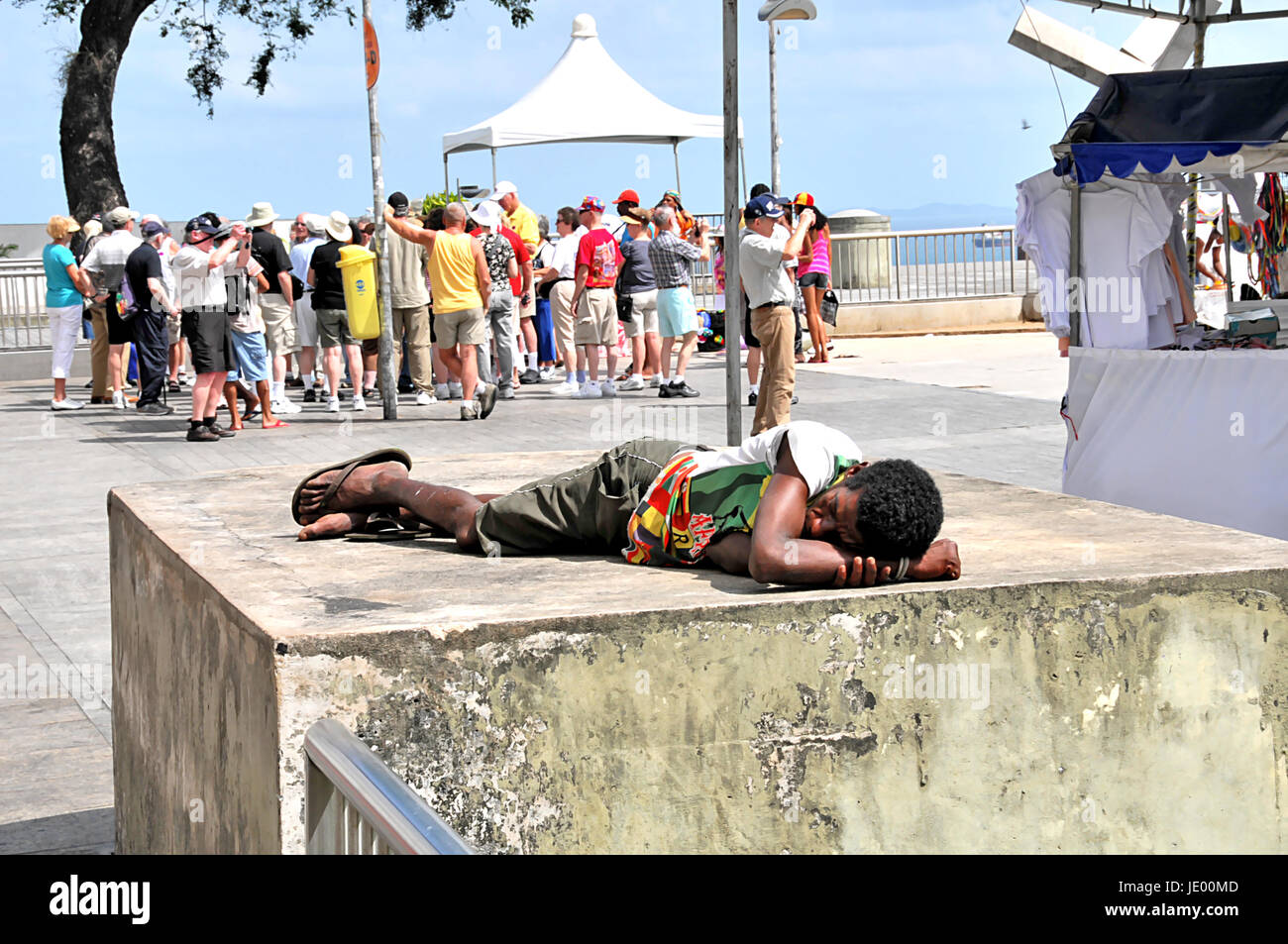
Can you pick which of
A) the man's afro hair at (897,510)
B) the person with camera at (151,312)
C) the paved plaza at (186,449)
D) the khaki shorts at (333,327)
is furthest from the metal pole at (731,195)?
the person with camera at (151,312)

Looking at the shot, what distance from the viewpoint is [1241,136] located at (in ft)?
25.3

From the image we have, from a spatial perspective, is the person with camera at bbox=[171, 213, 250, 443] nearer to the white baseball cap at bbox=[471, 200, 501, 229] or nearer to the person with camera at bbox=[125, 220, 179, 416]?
the person with camera at bbox=[125, 220, 179, 416]

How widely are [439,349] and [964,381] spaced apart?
5.81 metres

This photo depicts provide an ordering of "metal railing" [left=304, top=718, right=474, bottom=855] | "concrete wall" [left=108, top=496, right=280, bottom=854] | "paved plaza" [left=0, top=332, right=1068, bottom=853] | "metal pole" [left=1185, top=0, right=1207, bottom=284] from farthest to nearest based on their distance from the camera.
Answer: "metal pole" [left=1185, top=0, right=1207, bottom=284], "paved plaza" [left=0, top=332, right=1068, bottom=853], "concrete wall" [left=108, top=496, right=280, bottom=854], "metal railing" [left=304, top=718, right=474, bottom=855]

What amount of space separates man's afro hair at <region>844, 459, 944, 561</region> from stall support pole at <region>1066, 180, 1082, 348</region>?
5.45m

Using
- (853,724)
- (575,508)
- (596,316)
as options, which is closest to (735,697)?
(853,724)

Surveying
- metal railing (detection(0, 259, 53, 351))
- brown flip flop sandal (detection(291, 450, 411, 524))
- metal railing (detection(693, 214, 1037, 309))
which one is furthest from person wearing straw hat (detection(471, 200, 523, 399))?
brown flip flop sandal (detection(291, 450, 411, 524))

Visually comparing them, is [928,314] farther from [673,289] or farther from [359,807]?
[359,807]

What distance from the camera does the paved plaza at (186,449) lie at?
5211mm

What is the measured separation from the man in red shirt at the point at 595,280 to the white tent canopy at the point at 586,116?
21.8ft

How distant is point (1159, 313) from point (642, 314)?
706 centimetres

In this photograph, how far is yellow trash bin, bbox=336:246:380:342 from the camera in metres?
13.6

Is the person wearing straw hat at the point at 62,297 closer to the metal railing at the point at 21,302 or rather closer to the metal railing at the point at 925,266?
the metal railing at the point at 21,302
